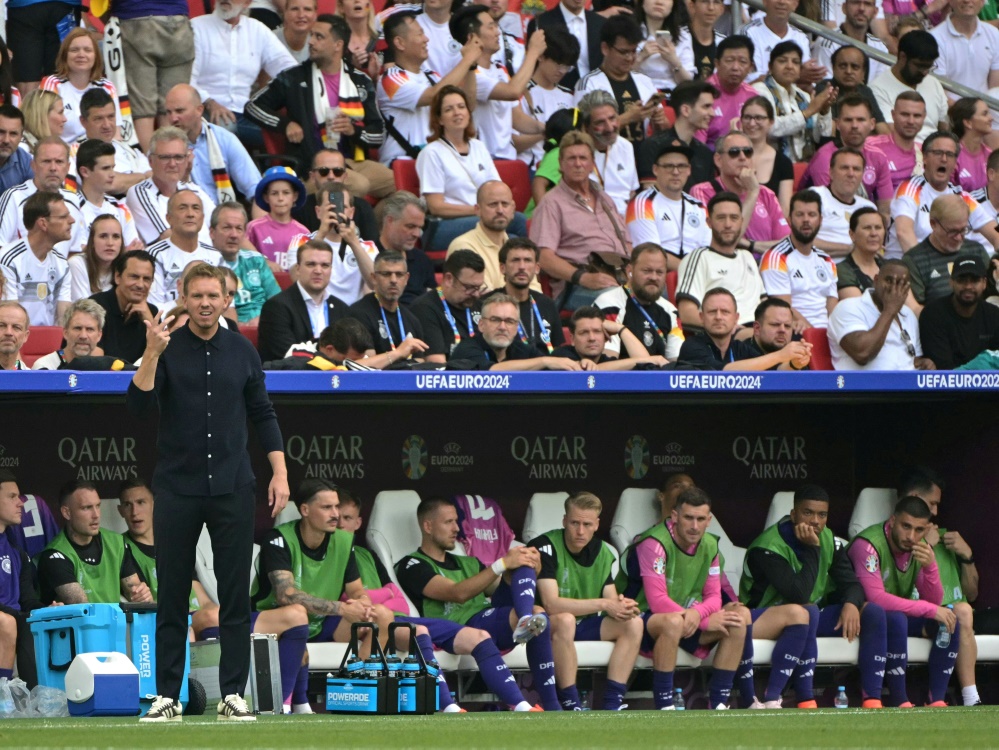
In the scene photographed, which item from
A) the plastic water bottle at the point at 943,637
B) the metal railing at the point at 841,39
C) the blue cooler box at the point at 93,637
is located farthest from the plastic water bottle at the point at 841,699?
the metal railing at the point at 841,39

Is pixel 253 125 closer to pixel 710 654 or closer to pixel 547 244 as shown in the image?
pixel 547 244

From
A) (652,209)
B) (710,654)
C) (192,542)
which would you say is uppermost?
(652,209)

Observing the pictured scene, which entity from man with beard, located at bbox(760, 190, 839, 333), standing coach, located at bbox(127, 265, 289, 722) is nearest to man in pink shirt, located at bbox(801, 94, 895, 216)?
man with beard, located at bbox(760, 190, 839, 333)

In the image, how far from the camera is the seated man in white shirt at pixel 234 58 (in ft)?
39.8

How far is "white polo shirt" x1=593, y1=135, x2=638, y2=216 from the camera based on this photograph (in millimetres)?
12234

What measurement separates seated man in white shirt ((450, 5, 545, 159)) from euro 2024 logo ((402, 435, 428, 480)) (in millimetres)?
2998

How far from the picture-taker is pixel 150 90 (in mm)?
11648

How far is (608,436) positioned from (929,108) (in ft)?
18.2

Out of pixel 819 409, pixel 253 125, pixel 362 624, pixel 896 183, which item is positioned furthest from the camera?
pixel 896 183

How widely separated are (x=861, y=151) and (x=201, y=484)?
790 cm

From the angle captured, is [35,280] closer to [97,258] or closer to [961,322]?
[97,258]

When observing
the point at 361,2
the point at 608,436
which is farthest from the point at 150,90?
the point at 608,436

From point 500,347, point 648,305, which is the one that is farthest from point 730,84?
point 500,347

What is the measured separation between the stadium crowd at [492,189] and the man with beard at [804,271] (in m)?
0.02
